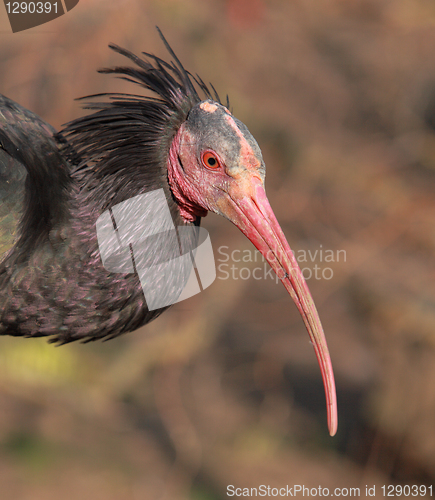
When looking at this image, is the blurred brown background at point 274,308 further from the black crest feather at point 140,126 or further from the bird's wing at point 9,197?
the black crest feather at point 140,126

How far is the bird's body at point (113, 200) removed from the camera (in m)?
1.99

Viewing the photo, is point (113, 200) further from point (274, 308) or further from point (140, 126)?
Result: point (274, 308)

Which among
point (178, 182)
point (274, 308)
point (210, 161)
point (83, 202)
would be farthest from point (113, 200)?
point (274, 308)

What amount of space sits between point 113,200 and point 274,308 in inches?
152

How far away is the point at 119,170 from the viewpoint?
209cm

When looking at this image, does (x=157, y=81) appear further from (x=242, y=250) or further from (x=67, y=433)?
(x=67, y=433)

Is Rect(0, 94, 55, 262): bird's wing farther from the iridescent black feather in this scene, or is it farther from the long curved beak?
the long curved beak

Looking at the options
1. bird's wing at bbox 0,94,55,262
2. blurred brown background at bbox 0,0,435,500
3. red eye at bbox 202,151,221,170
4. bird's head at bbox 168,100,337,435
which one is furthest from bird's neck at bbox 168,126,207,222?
blurred brown background at bbox 0,0,435,500

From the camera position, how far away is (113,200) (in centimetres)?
209

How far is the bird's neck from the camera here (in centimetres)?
207

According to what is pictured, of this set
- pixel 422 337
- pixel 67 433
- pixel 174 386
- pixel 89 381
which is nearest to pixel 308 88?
pixel 422 337

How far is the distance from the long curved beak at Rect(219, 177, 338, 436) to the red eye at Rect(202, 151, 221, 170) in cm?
12

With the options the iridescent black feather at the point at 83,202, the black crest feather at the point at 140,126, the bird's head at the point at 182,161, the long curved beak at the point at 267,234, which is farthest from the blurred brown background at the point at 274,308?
the black crest feather at the point at 140,126

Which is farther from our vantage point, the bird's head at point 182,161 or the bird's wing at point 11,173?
the bird's wing at point 11,173
